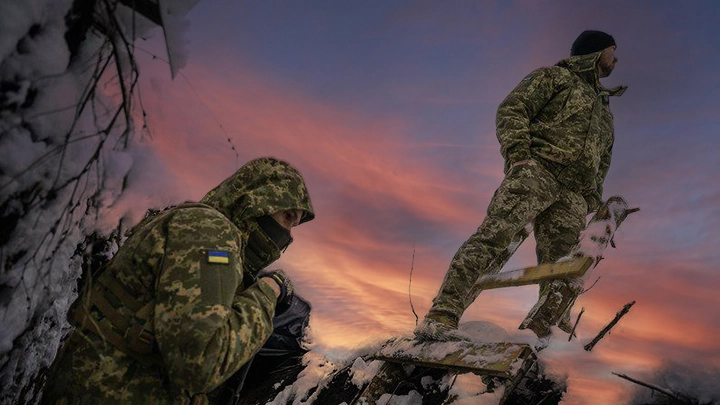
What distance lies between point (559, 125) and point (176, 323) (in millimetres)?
3527

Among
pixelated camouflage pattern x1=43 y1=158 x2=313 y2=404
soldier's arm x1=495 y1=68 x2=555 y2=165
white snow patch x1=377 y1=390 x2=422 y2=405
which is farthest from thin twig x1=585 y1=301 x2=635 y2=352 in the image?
pixelated camouflage pattern x1=43 y1=158 x2=313 y2=404

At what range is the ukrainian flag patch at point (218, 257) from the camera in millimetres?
1612

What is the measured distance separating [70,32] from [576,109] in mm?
3803

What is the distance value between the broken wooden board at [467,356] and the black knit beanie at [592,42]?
10.5ft

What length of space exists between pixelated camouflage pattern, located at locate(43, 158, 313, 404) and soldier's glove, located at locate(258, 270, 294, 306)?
0.60 ft

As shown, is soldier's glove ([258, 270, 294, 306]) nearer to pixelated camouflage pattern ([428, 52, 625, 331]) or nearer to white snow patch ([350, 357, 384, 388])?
pixelated camouflage pattern ([428, 52, 625, 331])

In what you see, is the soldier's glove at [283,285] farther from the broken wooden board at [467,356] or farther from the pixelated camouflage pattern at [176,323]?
the broken wooden board at [467,356]

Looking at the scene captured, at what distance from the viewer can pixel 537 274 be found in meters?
3.27

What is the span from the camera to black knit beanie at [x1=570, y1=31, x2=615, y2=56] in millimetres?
4320

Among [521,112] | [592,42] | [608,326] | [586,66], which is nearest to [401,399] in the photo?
[608,326]

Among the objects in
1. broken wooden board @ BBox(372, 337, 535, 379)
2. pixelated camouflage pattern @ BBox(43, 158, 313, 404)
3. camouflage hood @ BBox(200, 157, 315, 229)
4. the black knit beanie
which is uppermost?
the black knit beanie

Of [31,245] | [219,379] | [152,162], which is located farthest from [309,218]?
[31,245]

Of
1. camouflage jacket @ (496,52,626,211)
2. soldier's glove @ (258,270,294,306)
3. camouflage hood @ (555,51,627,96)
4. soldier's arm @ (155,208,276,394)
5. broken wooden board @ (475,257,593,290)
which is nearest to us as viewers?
soldier's arm @ (155,208,276,394)

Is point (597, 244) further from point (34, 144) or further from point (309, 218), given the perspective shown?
point (34, 144)
